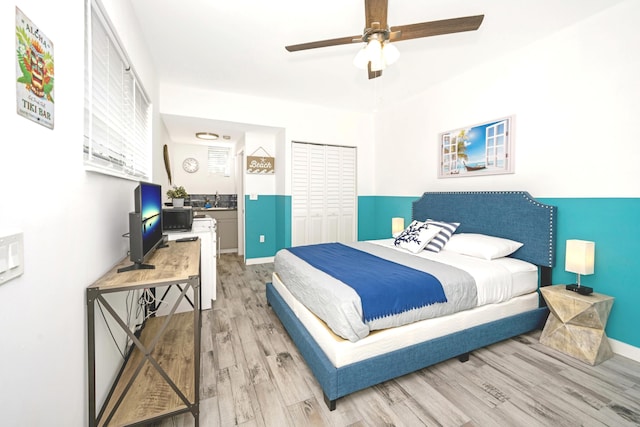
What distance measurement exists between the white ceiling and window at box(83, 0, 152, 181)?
700 millimetres

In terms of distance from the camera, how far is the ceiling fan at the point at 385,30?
1736 mm

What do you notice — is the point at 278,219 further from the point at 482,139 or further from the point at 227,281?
the point at 482,139

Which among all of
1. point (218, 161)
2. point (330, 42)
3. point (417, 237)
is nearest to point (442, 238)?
point (417, 237)

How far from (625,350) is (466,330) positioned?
1327mm

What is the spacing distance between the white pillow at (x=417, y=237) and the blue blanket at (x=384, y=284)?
682 millimetres

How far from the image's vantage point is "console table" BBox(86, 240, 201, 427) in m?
1.25

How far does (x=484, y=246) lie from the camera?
8.42 feet

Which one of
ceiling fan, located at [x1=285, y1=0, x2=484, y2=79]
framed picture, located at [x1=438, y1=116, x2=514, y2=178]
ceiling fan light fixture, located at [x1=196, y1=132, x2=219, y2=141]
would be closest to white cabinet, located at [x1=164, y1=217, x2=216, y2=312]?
ceiling fan, located at [x1=285, y1=0, x2=484, y2=79]

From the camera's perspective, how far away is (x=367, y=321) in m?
1.63

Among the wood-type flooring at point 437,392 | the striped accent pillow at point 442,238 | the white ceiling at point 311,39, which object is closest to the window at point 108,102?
the white ceiling at point 311,39

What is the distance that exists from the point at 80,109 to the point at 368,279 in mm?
1851

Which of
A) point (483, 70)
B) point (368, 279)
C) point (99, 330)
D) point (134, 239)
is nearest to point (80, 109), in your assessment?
point (134, 239)

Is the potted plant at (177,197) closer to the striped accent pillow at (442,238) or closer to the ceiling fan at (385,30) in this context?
the ceiling fan at (385,30)

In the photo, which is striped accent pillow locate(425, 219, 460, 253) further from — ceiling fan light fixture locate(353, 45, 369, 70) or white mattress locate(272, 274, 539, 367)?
ceiling fan light fixture locate(353, 45, 369, 70)
